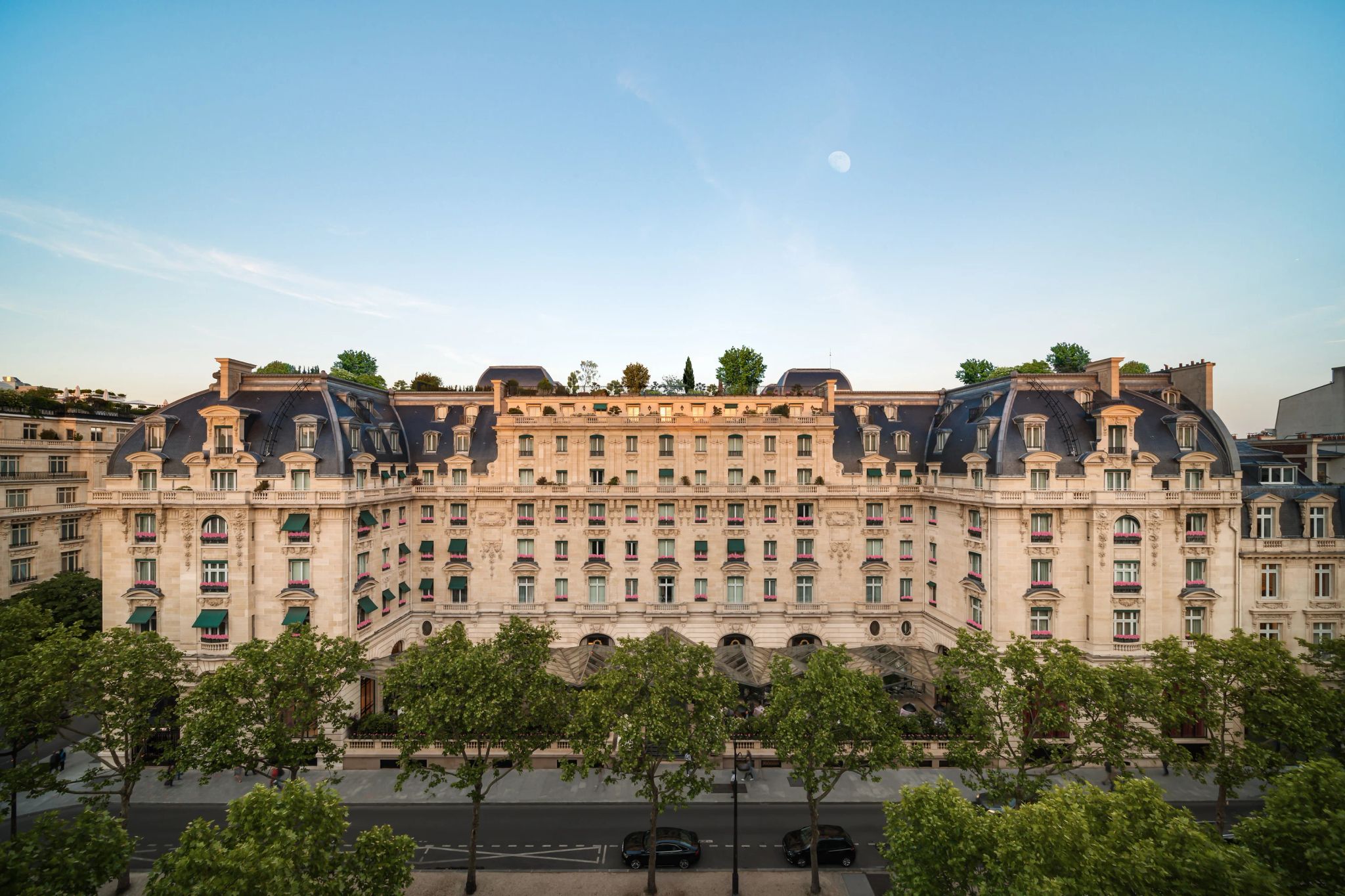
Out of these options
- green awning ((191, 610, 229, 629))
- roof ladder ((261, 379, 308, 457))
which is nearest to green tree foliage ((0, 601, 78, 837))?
green awning ((191, 610, 229, 629))

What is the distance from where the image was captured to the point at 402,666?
1243 inches

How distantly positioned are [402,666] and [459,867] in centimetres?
1202

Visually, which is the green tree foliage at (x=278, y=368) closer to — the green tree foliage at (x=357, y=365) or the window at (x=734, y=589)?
the green tree foliage at (x=357, y=365)

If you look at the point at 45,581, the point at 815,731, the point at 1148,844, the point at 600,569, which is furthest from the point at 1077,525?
the point at 45,581

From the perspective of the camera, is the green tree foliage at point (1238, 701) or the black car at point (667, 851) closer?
the green tree foliage at point (1238, 701)

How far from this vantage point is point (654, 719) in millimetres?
28922

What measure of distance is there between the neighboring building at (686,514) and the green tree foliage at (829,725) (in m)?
19.5

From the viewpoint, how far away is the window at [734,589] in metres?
53.7

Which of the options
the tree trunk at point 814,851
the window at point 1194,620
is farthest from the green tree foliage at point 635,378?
the window at point 1194,620

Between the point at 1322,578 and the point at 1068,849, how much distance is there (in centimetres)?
4699

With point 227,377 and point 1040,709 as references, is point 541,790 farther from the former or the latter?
point 227,377

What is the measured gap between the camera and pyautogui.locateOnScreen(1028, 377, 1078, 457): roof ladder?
148ft

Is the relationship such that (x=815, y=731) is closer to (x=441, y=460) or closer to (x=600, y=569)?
(x=600, y=569)

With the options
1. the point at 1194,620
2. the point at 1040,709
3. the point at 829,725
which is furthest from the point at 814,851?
the point at 1194,620
